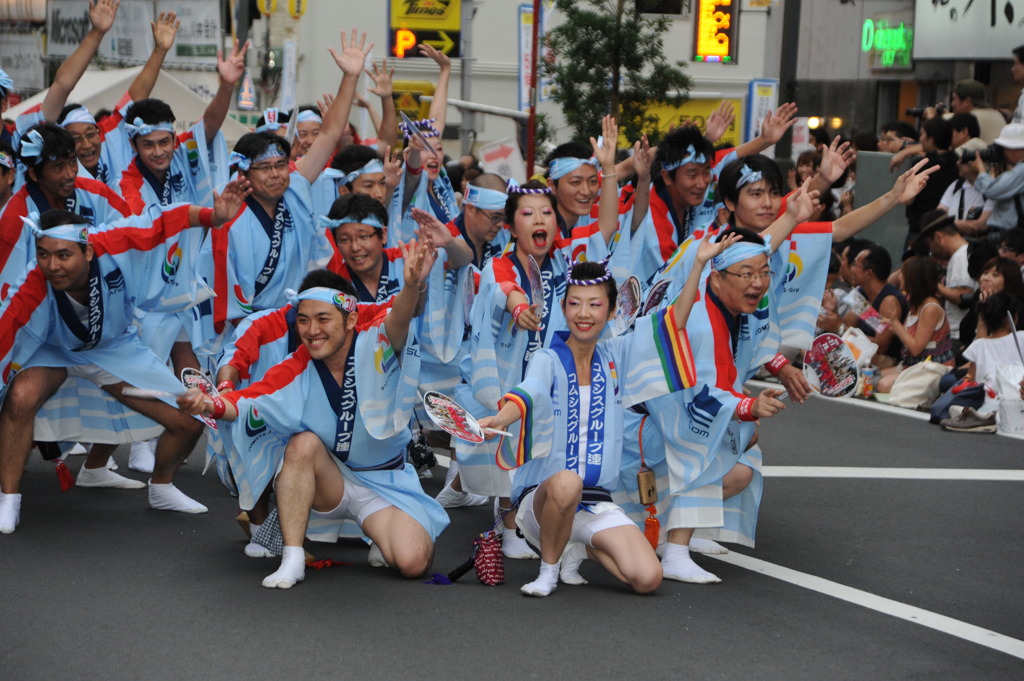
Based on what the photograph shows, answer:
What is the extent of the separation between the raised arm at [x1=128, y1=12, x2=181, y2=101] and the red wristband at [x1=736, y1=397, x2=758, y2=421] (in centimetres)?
413


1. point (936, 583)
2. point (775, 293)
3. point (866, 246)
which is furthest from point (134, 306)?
point (866, 246)

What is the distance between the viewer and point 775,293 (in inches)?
246

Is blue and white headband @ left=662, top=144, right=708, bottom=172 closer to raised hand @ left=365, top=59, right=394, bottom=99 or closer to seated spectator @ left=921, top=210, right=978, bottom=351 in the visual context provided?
raised hand @ left=365, top=59, right=394, bottom=99

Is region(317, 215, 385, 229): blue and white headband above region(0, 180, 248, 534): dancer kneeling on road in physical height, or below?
above

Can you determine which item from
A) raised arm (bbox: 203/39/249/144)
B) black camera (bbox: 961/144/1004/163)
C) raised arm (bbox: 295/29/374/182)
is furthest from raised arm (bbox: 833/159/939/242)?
black camera (bbox: 961/144/1004/163)

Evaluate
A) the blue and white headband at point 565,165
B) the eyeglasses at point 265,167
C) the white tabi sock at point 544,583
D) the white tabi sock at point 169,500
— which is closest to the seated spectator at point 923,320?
the blue and white headband at point 565,165

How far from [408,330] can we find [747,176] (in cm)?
183

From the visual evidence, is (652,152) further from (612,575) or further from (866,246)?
(866,246)

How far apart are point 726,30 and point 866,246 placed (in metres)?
7.07

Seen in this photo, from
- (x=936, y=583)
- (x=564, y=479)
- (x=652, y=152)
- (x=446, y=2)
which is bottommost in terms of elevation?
(x=936, y=583)

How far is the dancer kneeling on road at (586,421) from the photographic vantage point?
16.9 feet

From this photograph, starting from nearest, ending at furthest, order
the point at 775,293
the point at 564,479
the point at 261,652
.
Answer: the point at 261,652 → the point at 564,479 → the point at 775,293

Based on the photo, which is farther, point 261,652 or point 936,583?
point 936,583

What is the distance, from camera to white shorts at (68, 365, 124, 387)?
6336mm
